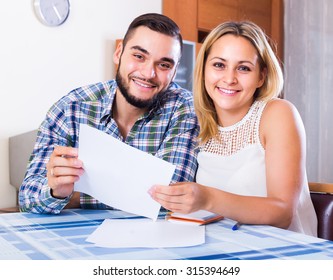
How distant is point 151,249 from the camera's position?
0.80 m

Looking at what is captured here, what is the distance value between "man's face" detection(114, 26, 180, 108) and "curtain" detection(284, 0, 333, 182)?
2.46m

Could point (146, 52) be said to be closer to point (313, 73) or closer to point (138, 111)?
point (138, 111)

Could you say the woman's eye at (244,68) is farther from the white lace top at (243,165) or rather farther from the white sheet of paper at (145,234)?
the white sheet of paper at (145,234)

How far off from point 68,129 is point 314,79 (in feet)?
9.58

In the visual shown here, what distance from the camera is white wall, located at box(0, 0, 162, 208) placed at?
281 centimetres

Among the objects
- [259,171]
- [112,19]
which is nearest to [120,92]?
[259,171]

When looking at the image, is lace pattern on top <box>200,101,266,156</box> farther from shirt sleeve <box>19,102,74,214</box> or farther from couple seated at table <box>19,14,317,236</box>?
shirt sleeve <box>19,102,74,214</box>

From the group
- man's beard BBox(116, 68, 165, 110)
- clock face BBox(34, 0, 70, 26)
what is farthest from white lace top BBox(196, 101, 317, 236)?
clock face BBox(34, 0, 70, 26)

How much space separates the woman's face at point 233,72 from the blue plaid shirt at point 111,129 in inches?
6.6

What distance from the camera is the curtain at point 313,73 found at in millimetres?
3766

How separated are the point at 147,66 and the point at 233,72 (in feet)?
1.15

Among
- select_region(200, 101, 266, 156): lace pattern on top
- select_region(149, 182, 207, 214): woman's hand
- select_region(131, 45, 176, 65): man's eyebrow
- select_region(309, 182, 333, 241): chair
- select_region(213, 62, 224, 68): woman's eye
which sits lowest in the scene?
select_region(309, 182, 333, 241): chair

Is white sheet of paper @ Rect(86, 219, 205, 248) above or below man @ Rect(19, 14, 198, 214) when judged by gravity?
below
